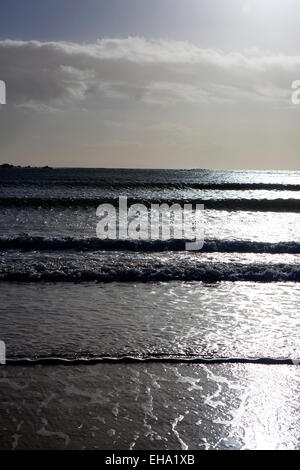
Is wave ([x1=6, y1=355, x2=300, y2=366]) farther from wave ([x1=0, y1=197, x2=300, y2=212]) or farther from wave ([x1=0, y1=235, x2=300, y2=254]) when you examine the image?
wave ([x1=0, y1=197, x2=300, y2=212])

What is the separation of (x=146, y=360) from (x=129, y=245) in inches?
370

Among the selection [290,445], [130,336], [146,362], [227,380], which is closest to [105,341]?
[130,336]

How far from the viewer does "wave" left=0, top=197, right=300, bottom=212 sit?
2748 centimetres

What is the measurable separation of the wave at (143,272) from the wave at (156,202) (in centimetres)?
1629

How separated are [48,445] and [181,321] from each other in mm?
3456

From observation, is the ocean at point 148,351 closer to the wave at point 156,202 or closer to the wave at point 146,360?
the wave at point 146,360

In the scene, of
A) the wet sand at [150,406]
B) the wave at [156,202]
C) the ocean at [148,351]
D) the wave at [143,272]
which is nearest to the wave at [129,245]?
the ocean at [148,351]

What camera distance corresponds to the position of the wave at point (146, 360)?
5.32 metres

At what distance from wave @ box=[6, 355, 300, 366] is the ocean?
0.05 feet

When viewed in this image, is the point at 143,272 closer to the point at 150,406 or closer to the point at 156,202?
the point at 150,406

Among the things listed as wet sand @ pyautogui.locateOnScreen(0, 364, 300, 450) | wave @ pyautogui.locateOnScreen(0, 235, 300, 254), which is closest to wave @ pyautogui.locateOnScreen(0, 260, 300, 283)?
wave @ pyautogui.locateOnScreen(0, 235, 300, 254)

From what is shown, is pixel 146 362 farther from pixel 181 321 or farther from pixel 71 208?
pixel 71 208

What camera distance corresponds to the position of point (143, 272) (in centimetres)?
1051

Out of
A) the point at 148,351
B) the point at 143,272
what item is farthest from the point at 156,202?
the point at 148,351
